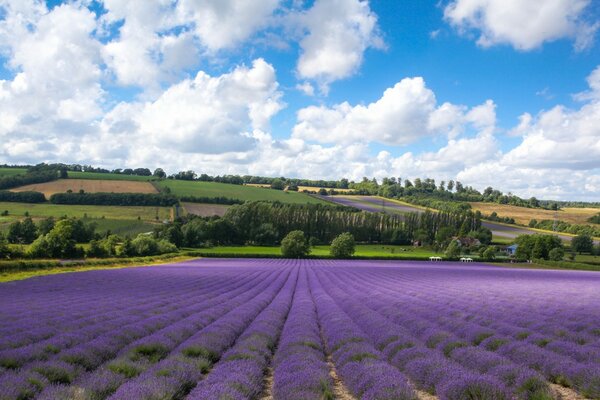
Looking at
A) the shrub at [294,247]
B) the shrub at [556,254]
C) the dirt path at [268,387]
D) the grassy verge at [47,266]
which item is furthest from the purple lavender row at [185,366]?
the shrub at [556,254]

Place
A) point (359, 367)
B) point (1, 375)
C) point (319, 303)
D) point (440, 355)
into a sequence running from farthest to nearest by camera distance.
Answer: point (319, 303) < point (440, 355) < point (359, 367) < point (1, 375)

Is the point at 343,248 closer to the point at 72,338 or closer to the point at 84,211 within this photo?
the point at 84,211

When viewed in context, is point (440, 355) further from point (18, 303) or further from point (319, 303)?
point (18, 303)

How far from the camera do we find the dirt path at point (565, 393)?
21.1ft

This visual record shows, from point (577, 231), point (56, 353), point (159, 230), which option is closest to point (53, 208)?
point (159, 230)

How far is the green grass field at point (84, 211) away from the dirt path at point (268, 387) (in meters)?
87.8

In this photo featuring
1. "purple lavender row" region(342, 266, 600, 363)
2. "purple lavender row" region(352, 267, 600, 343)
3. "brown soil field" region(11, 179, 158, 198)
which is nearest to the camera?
"purple lavender row" region(342, 266, 600, 363)

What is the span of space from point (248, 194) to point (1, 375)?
5132 inches

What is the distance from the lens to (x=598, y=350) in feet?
27.7

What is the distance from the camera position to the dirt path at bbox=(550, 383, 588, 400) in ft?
21.1

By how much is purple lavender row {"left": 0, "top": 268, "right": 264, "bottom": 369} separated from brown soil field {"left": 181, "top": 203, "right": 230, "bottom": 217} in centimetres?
9042

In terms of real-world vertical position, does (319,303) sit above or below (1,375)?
below

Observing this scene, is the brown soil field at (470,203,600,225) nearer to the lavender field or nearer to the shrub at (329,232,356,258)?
the shrub at (329,232,356,258)

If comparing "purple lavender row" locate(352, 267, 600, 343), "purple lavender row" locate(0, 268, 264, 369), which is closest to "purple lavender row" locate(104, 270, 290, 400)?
"purple lavender row" locate(0, 268, 264, 369)
